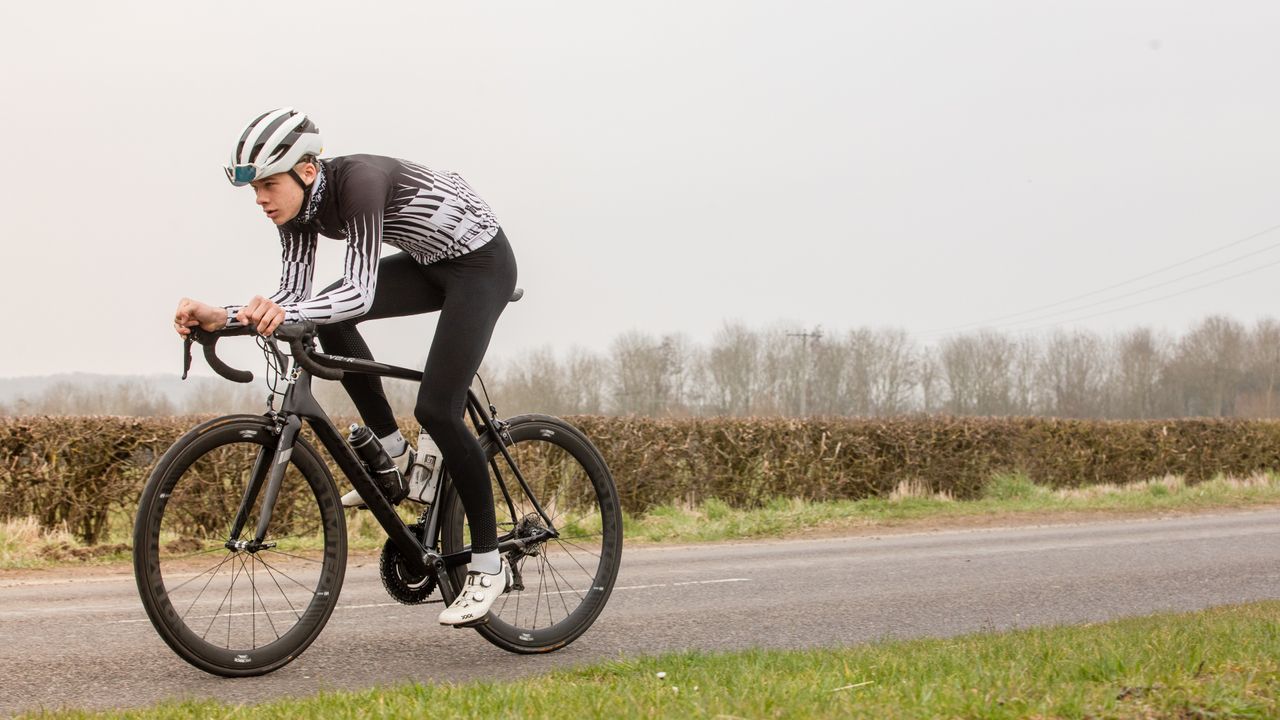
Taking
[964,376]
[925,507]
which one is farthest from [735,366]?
[925,507]

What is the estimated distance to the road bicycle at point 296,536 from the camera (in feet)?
14.1

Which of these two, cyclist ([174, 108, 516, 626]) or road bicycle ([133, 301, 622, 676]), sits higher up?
cyclist ([174, 108, 516, 626])

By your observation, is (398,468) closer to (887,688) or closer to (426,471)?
(426,471)

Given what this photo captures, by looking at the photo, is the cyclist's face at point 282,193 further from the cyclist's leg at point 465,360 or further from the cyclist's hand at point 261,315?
the cyclist's leg at point 465,360

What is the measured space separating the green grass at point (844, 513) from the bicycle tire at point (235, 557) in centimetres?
677

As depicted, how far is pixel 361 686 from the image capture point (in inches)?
177

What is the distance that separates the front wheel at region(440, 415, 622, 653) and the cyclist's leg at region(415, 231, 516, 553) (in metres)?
0.17

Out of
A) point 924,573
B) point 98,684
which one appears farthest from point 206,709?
point 924,573

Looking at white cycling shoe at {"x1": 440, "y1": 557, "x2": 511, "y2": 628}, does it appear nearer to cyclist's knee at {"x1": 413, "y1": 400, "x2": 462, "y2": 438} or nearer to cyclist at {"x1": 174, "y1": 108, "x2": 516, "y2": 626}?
cyclist at {"x1": 174, "y1": 108, "x2": 516, "y2": 626}

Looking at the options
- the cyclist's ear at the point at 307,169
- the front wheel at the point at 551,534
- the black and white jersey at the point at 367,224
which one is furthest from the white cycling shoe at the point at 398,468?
the cyclist's ear at the point at 307,169

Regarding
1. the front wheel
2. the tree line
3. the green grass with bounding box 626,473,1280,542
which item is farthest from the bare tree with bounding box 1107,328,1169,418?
the front wheel

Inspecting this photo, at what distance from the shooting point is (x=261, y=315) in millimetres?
4219

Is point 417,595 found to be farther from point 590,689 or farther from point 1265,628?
point 1265,628

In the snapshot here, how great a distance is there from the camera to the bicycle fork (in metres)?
4.43
